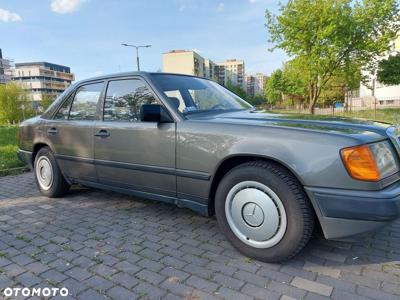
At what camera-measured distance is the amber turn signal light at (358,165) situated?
7.09 ft

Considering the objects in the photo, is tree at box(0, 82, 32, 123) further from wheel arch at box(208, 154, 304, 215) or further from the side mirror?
wheel arch at box(208, 154, 304, 215)

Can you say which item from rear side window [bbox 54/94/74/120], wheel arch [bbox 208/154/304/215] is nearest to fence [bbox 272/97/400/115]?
rear side window [bbox 54/94/74/120]

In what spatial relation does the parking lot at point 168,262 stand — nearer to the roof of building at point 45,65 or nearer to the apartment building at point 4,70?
the apartment building at point 4,70

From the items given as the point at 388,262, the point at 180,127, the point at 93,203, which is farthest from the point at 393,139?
the point at 93,203

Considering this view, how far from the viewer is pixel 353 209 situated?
7.09 ft

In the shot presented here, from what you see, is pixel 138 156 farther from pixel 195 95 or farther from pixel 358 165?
pixel 358 165

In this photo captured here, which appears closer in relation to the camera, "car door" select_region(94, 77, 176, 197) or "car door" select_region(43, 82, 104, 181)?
"car door" select_region(94, 77, 176, 197)

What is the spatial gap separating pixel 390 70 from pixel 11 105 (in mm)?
60152

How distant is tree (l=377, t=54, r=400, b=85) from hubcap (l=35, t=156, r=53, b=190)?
26.1m

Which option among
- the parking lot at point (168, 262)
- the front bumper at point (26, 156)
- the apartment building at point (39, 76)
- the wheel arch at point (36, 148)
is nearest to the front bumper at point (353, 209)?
the parking lot at point (168, 262)

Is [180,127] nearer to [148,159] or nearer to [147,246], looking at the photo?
[148,159]

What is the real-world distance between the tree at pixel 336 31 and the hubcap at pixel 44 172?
20.7m

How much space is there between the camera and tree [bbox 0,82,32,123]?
5772cm

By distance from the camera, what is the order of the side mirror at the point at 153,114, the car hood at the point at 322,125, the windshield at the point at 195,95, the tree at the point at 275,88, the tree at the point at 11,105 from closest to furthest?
the car hood at the point at 322,125, the side mirror at the point at 153,114, the windshield at the point at 195,95, the tree at the point at 11,105, the tree at the point at 275,88
